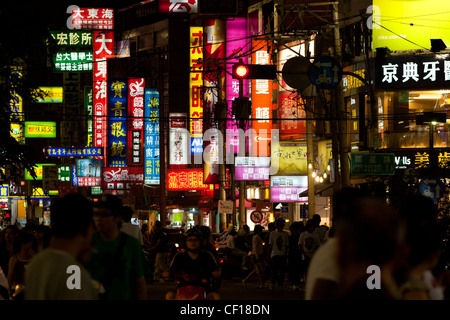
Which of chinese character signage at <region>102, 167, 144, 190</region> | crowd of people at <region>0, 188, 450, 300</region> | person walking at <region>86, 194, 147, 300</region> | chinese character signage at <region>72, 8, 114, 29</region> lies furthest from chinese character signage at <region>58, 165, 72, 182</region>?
person walking at <region>86, 194, 147, 300</region>

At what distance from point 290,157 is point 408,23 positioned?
7.28 meters

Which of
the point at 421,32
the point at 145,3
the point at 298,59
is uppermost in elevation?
the point at 145,3

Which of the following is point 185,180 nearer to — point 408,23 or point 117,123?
point 117,123

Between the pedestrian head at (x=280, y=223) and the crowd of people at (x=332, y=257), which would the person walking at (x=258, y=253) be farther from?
the crowd of people at (x=332, y=257)

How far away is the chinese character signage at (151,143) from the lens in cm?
4378

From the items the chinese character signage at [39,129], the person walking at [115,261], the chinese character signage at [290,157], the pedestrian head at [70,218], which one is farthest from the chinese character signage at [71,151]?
the pedestrian head at [70,218]

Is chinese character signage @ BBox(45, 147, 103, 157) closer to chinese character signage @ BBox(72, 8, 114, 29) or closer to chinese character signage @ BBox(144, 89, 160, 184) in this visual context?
chinese character signage @ BBox(144, 89, 160, 184)

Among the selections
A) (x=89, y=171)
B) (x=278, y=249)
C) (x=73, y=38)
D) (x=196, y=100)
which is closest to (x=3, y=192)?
(x=89, y=171)

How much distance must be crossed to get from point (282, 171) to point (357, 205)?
30.0 meters

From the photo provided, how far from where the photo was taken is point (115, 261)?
6934mm

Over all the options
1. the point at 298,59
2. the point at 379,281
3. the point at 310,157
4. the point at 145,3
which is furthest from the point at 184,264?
the point at 145,3

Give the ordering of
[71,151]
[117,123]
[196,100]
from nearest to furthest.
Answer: [71,151]
[117,123]
[196,100]
